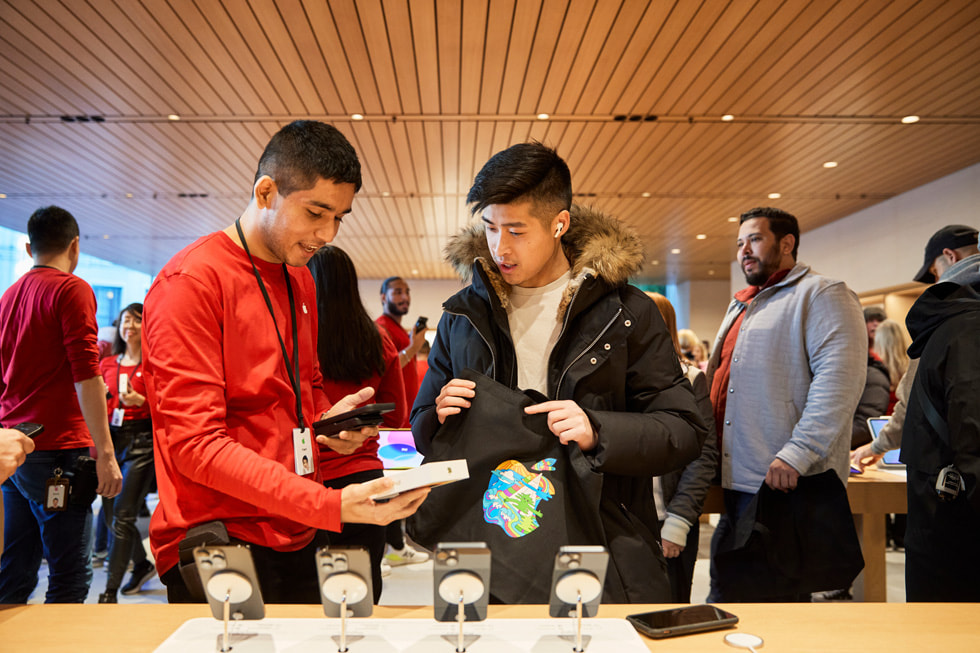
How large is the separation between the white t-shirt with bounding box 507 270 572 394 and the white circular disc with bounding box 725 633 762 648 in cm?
66

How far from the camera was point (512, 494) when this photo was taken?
4.61ft

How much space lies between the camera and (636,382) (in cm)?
155

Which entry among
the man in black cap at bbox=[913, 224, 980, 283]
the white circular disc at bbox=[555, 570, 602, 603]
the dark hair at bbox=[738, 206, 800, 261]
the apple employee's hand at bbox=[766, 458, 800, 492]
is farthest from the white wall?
the white circular disc at bbox=[555, 570, 602, 603]

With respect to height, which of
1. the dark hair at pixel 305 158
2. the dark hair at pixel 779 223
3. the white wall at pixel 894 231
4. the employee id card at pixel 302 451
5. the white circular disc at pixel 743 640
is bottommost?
the white circular disc at pixel 743 640

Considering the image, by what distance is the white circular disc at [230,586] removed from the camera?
98cm

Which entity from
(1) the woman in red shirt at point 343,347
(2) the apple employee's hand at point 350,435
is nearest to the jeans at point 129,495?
(1) the woman in red shirt at point 343,347

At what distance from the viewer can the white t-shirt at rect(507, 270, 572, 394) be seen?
1601mm

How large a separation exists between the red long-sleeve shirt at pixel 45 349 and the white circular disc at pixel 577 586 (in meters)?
2.41

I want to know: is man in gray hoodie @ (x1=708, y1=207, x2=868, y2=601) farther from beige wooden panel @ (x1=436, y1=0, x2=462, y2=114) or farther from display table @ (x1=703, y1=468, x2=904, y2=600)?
beige wooden panel @ (x1=436, y1=0, x2=462, y2=114)

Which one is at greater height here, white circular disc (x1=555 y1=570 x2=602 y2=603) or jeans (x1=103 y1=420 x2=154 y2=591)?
white circular disc (x1=555 y1=570 x2=602 y2=603)

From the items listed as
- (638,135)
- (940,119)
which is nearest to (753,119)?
(638,135)

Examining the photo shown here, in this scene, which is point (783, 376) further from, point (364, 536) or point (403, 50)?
point (403, 50)

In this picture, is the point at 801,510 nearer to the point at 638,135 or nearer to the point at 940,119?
the point at 638,135

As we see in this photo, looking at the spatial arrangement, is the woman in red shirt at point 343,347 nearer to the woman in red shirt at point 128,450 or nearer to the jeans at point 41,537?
the jeans at point 41,537
